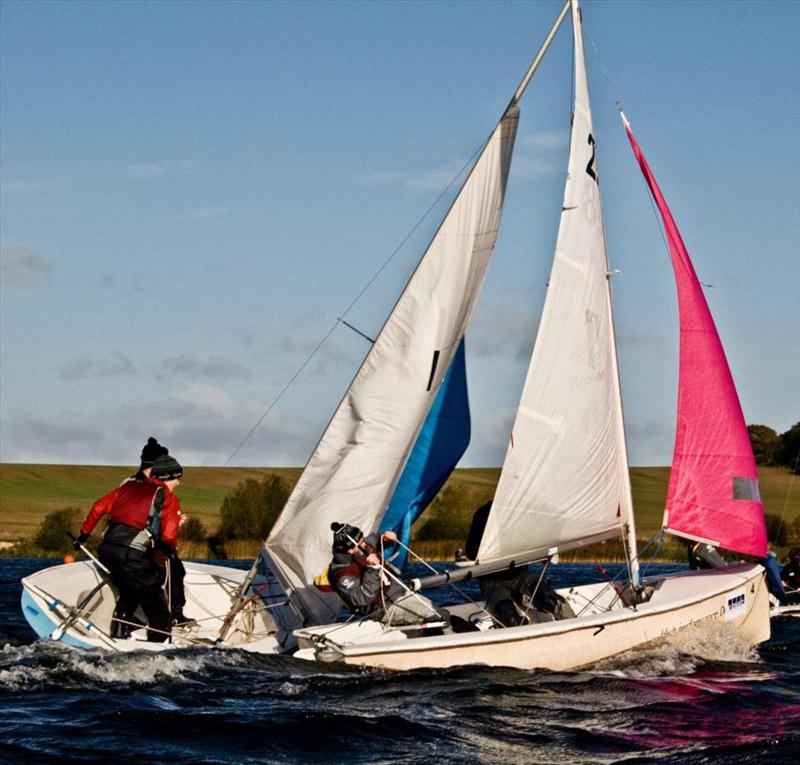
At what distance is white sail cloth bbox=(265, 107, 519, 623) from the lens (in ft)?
55.2

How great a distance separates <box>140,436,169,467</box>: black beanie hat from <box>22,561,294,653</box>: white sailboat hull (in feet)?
5.55

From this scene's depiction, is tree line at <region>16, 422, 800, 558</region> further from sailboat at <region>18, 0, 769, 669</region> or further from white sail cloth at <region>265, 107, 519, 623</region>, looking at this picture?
white sail cloth at <region>265, 107, 519, 623</region>

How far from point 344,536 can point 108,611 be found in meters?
3.93

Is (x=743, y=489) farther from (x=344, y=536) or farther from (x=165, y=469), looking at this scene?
(x=165, y=469)

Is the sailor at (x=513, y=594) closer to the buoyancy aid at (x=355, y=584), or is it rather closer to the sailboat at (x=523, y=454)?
the sailboat at (x=523, y=454)

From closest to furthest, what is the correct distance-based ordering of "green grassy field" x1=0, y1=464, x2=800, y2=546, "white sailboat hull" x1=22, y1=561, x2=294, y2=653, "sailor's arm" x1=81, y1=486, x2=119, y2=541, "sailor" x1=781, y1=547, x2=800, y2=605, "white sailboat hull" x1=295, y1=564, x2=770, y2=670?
1. "white sailboat hull" x1=295, y1=564, x2=770, y2=670
2. "white sailboat hull" x1=22, y1=561, x2=294, y2=653
3. "sailor's arm" x1=81, y1=486, x2=119, y2=541
4. "sailor" x1=781, y1=547, x2=800, y2=605
5. "green grassy field" x1=0, y1=464, x2=800, y2=546

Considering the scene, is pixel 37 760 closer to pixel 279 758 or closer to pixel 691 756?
pixel 279 758

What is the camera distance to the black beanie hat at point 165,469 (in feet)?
53.2

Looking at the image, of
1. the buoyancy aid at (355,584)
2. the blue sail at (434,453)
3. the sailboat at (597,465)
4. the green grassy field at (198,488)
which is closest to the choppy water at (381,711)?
the sailboat at (597,465)

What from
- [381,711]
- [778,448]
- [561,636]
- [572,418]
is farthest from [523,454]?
[778,448]

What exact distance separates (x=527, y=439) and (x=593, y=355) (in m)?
1.44

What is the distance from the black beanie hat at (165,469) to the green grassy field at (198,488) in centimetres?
4488

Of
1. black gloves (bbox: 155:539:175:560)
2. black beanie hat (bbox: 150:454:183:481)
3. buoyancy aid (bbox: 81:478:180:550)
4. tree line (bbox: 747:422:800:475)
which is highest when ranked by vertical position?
tree line (bbox: 747:422:800:475)

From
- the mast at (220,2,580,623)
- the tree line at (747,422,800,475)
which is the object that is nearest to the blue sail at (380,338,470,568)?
the mast at (220,2,580,623)
